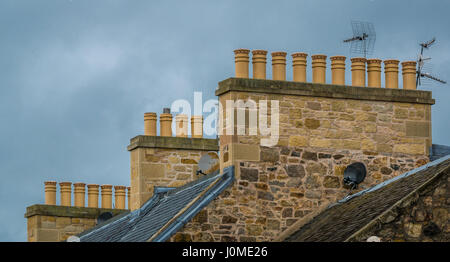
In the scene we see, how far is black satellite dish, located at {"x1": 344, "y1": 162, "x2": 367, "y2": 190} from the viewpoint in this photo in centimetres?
2955

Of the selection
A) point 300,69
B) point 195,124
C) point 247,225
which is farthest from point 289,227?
point 195,124

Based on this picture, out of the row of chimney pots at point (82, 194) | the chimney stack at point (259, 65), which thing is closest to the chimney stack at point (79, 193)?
the row of chimney pots at point (82, 194)

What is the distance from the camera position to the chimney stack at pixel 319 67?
3031 centimetres

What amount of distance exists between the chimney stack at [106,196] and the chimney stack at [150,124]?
5416mm

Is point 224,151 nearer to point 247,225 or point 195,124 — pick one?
point 247,225

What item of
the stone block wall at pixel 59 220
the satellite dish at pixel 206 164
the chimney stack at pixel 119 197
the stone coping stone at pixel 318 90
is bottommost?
the stone block wall at pixel 59 220

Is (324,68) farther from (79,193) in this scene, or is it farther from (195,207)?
(79,193)

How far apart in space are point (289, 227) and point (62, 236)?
12.3m

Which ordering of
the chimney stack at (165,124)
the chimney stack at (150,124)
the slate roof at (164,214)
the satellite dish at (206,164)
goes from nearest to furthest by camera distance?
the slate roof at (164,214)
the satellite dish at (206,164)
the chimney stack at (150,124)
the chimney stack at (165,124)

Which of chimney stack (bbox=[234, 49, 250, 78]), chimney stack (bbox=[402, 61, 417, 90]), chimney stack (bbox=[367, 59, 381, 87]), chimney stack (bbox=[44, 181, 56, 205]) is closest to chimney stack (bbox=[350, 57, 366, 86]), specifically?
chimney stack (bbox=[367, 59, 381, 87])

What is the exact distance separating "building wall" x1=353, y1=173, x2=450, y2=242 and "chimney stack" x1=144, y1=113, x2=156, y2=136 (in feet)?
40.8

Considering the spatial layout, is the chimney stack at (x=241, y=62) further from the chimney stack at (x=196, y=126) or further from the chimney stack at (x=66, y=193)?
the chimney stack at (x=66, y=193)
